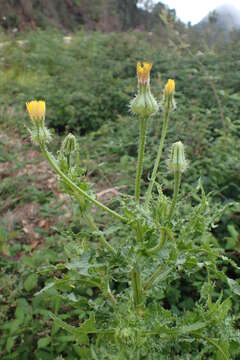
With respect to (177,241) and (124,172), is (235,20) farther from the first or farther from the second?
(177,241)

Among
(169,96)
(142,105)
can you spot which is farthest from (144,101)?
(169,96)

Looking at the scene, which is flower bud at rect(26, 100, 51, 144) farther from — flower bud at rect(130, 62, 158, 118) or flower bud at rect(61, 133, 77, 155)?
flower bud at rect(130, 62, 158, 118)

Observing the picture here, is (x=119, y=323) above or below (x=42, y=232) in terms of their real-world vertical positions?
above

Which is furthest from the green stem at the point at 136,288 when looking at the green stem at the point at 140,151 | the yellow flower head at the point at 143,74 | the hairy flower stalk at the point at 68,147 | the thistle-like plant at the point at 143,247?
the yellow flower head at the point at 143,74

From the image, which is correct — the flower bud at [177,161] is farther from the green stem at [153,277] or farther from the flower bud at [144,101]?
the green stem at [153,277]

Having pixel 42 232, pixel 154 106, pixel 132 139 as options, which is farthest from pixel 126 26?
pixel 154 106

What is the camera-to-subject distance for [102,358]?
147 centimetres

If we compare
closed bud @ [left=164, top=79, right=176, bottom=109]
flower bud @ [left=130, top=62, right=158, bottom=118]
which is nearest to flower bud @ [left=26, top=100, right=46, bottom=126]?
flower bud @ [left=130, top=62, right=158, bottom=118]

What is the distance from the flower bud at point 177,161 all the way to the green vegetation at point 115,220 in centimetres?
8

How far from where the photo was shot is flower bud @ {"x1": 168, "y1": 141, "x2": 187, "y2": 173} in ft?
3.81

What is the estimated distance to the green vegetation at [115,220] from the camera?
122cm

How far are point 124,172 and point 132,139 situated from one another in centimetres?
72

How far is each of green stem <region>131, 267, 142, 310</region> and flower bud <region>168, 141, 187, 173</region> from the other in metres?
0.38

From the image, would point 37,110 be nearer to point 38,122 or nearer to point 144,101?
point 38,122
